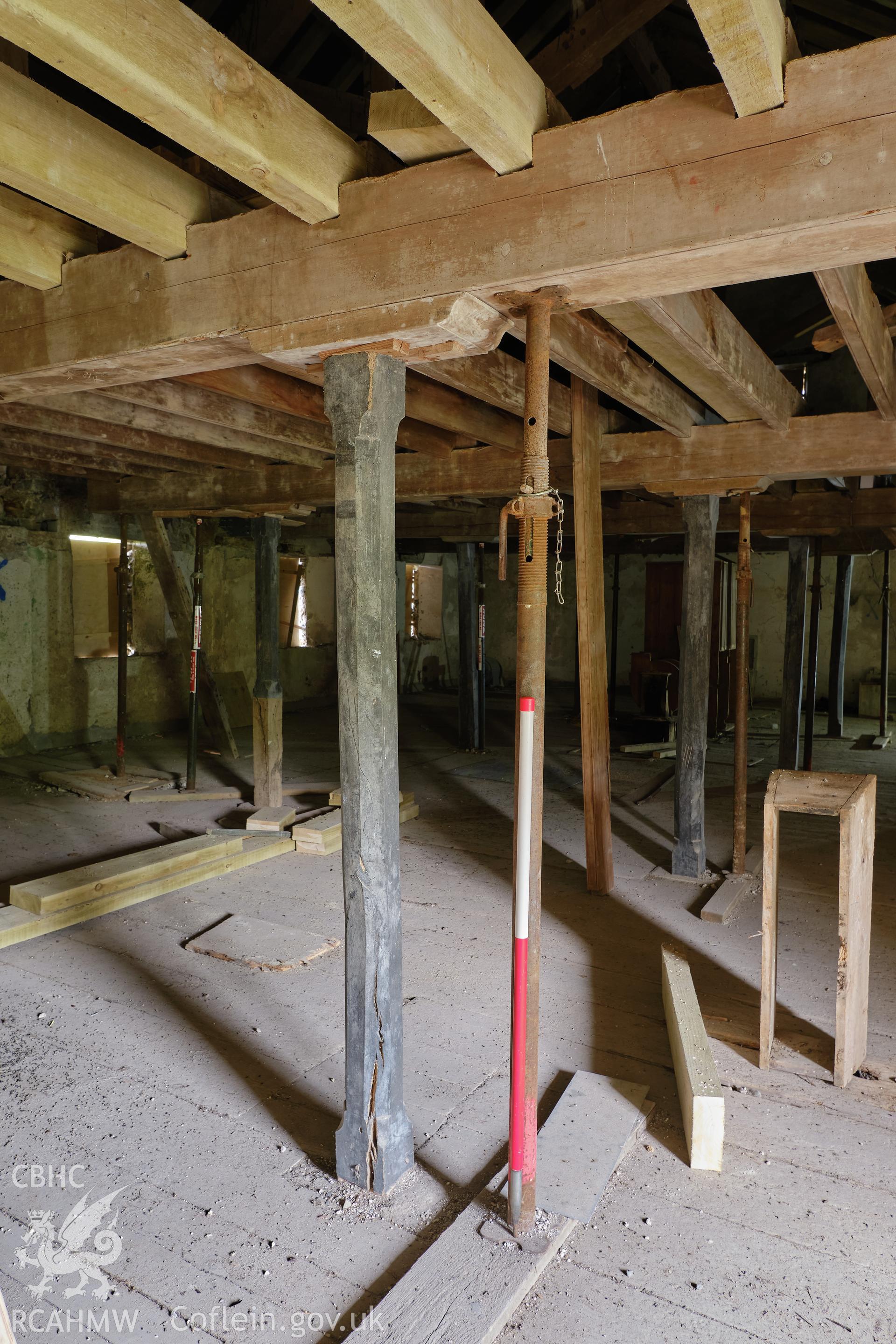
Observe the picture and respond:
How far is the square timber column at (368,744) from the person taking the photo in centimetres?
223

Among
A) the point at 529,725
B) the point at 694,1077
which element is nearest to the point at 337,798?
the point at 694,1077

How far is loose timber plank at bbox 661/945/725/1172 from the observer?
7.71ft

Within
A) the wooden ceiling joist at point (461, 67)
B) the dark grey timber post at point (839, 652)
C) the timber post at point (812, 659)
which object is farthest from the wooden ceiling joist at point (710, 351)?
the dark grey timber post at point (839, 652)

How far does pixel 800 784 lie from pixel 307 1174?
6.32ft

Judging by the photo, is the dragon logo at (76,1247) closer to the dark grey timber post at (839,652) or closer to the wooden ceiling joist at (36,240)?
the wooden ceiling joist at (36,240)

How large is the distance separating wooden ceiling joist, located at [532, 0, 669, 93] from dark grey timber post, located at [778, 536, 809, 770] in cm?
496

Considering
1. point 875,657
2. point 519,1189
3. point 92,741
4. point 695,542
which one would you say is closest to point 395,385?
point 519,1189

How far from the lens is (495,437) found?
4.43 meters

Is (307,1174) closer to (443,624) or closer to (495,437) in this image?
(495,437)

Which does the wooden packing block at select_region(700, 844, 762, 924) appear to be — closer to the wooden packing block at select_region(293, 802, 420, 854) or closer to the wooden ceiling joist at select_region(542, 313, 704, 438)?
the wooden packing block at select_region(293, 802, 420, 854)

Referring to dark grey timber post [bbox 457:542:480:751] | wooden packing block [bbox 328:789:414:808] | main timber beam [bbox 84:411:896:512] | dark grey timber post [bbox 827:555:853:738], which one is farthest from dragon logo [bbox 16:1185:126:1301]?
dark grey timber post [bbox 827:555:853:738]

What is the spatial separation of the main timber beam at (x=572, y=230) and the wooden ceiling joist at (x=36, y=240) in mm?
204

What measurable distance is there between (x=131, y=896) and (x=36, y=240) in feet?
10.3

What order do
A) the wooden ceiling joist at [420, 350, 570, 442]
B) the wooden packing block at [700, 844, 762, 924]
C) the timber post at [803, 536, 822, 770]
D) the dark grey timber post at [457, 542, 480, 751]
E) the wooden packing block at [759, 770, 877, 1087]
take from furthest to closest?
1. the dark grey timber post at [457, 542, 480, 751]
2. the timber post at [803, 536, 822, 770]
3. the wooden packing block at [700, 844, 762, 924]
4. the wooden ceiling joist at [420, 350, 570, 442]
5. the wooden packing block at [759, 770, 877, 1087]
